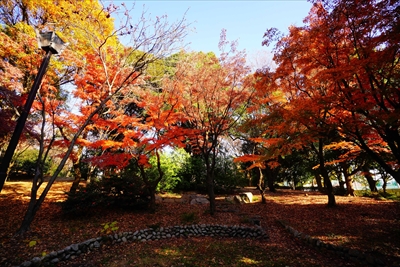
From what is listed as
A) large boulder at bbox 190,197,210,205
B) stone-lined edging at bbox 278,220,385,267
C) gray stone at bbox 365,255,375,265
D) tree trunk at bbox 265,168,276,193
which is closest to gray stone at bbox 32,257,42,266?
large boulder at bbox 190,197,210,205

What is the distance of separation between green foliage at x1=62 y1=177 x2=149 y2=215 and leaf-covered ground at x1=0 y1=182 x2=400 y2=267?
0.41 m

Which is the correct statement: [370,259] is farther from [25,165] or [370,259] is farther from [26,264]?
[25,165]

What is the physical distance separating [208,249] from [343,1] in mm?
8649

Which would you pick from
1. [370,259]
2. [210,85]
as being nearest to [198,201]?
A: [210,85]

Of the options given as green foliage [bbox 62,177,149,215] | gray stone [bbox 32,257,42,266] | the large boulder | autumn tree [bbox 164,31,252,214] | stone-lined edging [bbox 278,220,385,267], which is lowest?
gray stone [bbox 32,257,42,266]

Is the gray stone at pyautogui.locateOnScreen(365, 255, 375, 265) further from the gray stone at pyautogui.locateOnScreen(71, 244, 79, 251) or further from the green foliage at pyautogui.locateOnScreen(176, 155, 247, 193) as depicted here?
the green foliage at pyautogui.locateOnScreen(176, 155, 247, 193)

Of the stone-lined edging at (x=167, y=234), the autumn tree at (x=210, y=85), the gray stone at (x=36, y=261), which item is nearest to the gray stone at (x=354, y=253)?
the stone-lined edging at (x=167, y=234)

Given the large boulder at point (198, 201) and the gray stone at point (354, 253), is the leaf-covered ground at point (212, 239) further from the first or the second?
the large boulder at point (198, 201)

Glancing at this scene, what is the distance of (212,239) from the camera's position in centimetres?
754

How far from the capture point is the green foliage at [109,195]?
8.23 m

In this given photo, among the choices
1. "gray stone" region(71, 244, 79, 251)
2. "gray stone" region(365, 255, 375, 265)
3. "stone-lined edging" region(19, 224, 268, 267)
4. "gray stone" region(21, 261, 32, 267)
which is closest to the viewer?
"gray stone" region(21, 261, 32, 267)

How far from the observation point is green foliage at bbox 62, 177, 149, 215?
8234mm

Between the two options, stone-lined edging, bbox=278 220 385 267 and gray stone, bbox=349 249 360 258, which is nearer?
stone-lined edging, bbox=278 220 385 267

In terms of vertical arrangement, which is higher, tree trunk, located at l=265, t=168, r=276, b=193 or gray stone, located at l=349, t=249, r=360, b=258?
tree trunk, located at l=265, t=168, r=276, b=193
